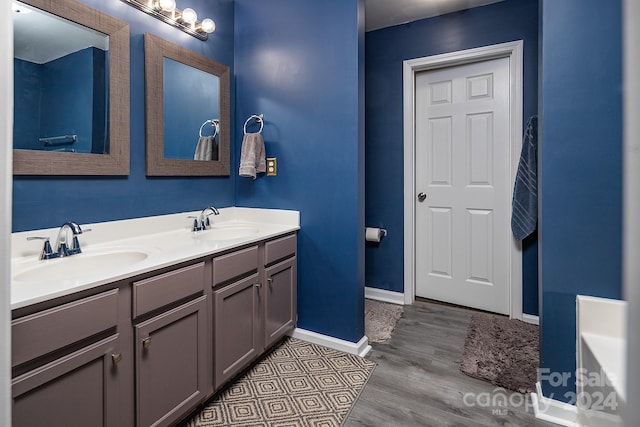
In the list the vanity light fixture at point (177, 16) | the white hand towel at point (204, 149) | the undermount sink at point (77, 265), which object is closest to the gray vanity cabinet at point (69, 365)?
the undermount sink at point (77, 265)

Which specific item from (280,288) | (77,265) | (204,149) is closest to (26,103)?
(77,265)

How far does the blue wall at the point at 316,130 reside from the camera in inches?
81.6

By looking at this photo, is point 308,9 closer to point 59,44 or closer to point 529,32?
point 59,44

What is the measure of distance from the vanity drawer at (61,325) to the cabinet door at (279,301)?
93 cm

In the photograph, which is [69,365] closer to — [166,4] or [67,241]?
[67,241]

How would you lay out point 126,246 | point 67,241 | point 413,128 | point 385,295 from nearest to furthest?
point 67,241 < point 126,246 < point 413,128 < point 385,295

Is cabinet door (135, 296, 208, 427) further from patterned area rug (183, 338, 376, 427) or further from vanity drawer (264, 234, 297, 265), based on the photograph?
vanity drawer (264, 234, 297, 265)

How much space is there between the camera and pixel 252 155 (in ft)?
7.34

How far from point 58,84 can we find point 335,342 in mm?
2034

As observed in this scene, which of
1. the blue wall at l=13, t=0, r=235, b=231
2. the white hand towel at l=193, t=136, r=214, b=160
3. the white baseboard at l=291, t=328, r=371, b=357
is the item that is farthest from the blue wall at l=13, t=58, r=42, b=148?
the white baseboard at l=291, t=328, r=371, b=357

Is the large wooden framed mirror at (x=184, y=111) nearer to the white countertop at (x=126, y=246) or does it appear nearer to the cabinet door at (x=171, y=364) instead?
the white countertop at (x=126, y=246)

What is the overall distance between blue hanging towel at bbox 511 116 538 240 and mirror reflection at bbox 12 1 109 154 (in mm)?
2668

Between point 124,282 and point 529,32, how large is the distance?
303 centimetres

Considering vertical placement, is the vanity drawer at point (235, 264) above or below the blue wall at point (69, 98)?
below
